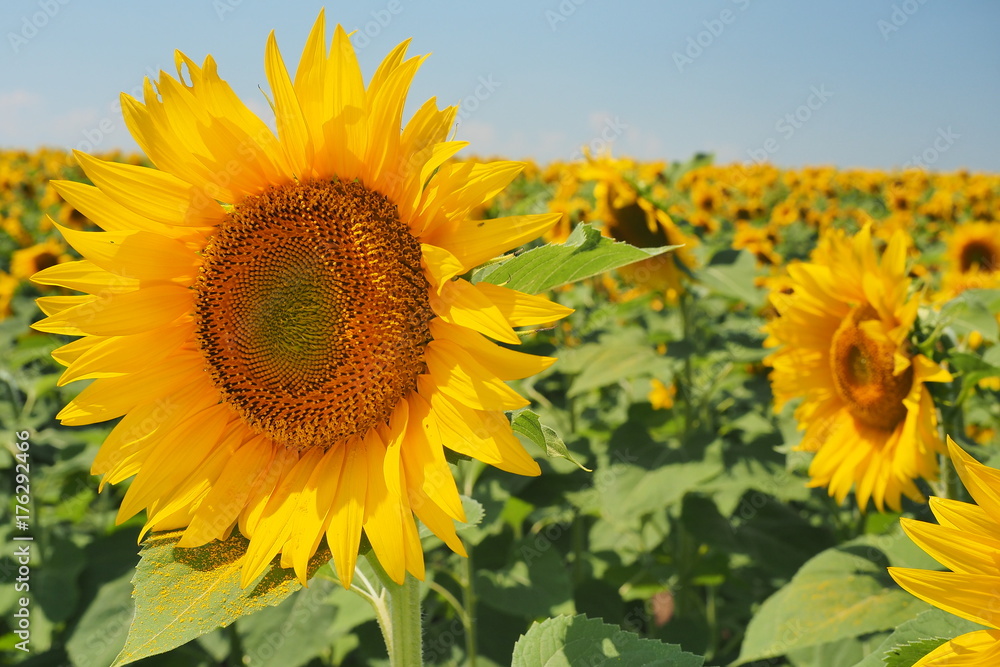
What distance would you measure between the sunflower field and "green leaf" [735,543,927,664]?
11mm

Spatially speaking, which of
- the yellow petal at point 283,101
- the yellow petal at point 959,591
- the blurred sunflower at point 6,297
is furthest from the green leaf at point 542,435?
the blurred sunflower at point 6,297

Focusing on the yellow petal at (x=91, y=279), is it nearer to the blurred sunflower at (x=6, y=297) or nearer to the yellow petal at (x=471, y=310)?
the yellow petal at (x=471, y=310)

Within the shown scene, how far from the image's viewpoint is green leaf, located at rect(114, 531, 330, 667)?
1029 mm

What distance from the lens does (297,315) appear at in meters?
1.40

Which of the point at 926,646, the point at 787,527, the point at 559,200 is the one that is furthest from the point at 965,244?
the point at 926,646

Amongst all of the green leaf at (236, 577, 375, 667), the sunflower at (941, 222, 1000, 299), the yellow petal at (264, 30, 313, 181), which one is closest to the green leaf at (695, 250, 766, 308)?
the green leaf at (236, 577, 375, 667)

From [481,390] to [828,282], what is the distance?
2037 mm

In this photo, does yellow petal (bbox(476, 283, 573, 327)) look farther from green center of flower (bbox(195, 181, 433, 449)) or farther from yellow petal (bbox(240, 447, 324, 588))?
yellow petal (bbox(240, 447, 324, 588))

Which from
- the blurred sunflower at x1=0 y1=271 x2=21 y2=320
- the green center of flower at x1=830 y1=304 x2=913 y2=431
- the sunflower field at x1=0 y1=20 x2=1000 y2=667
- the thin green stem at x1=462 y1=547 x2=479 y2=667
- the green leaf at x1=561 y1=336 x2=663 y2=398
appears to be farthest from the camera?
the blurred sunflower at x1=0 y1=271 x2=21 y2=320

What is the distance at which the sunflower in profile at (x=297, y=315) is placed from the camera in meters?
1.15

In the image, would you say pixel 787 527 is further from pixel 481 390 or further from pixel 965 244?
pixel 965 244

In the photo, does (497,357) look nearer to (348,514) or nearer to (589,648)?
(348,514)

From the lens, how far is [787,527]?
3.57 metres

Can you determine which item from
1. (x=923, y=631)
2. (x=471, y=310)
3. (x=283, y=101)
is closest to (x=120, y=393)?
(x=283, y=101)
